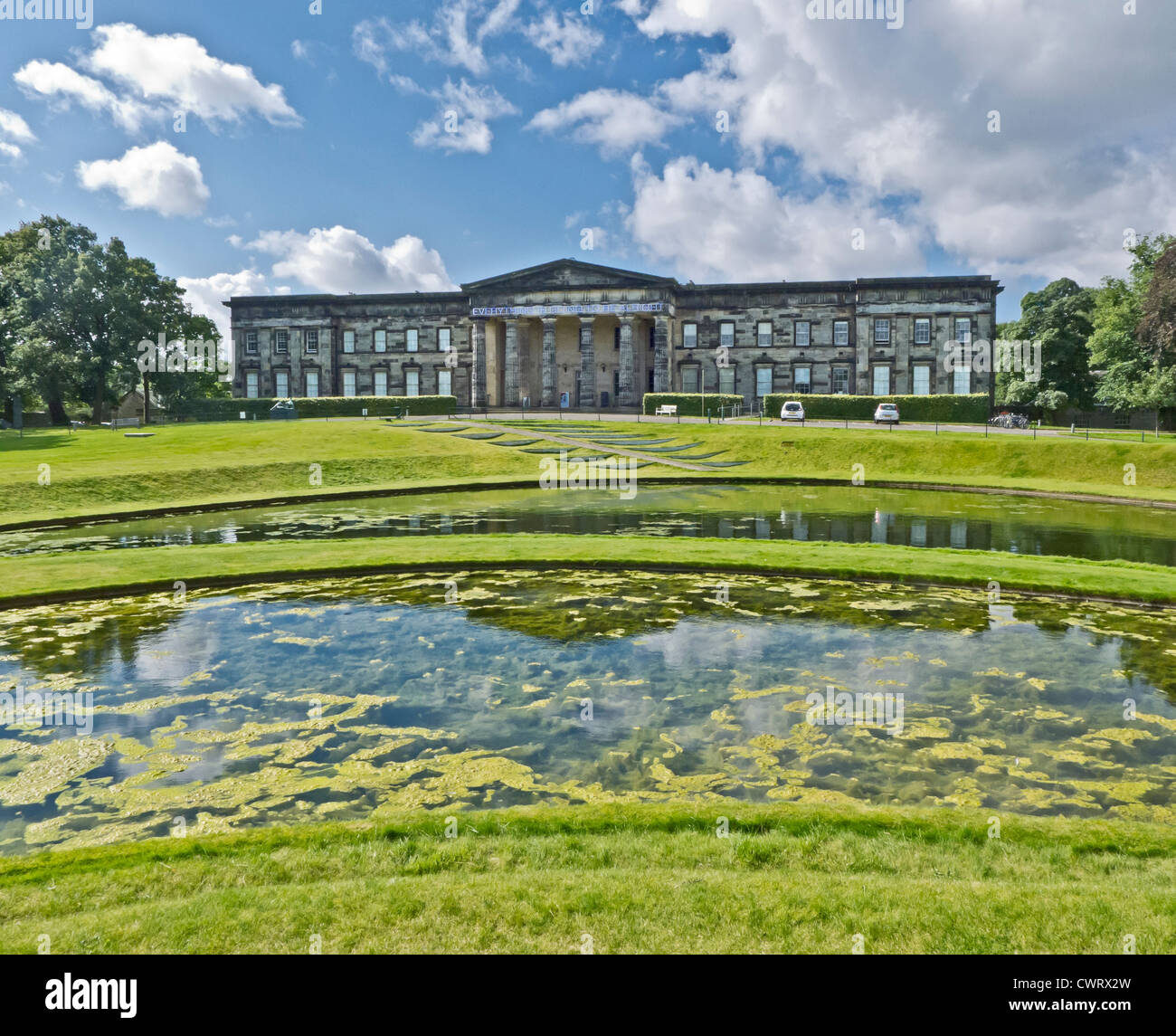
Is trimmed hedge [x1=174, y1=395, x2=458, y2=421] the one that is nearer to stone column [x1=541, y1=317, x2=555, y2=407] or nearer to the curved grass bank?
stone column [x1=541, y1=317, x2=555, y2=407]

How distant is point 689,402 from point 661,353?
1274 cm

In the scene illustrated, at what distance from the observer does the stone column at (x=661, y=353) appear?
80.4 metres

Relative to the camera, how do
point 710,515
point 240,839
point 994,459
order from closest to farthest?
point 240,839
point 710,515
point 994,459

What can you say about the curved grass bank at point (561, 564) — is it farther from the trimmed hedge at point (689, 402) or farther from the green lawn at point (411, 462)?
the trimmed hedge at point (689, 402)

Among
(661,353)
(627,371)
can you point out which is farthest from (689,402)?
(627,371)
